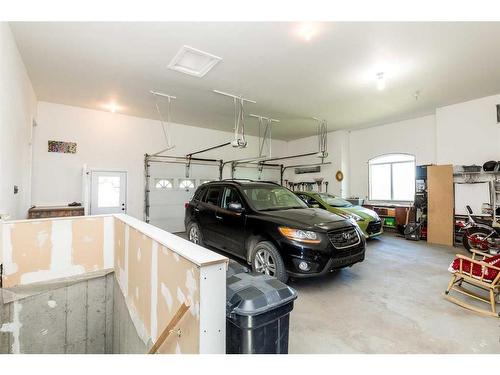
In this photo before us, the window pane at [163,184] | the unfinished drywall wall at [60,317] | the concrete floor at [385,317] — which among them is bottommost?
the unfinished drywall wall at [60,317]

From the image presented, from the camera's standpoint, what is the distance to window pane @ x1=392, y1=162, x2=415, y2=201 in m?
7.25

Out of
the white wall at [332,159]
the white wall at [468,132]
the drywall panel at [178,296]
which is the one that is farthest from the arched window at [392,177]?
the drywall panel at [178,296]

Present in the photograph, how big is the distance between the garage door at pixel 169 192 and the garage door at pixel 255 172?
5.34ft

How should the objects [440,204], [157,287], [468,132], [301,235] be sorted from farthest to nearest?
[440,204] → [468,132] → [301,235] → [157,287]

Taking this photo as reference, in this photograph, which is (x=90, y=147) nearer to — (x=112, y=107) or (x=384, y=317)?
(x=112, y=107)

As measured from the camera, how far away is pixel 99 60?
3.82 meters

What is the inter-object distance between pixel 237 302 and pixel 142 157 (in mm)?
6692

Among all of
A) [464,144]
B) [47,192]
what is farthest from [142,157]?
[464,144]

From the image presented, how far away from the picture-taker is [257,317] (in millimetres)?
1430

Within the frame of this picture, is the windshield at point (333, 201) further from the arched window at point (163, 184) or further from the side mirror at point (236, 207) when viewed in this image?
the arched window at point (163, 184)

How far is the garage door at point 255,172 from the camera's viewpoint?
911 cm

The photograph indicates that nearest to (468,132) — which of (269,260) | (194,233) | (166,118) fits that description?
(269,260)

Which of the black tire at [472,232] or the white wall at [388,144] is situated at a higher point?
the white wall at [388,144]

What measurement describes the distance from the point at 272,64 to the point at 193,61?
127 cm
